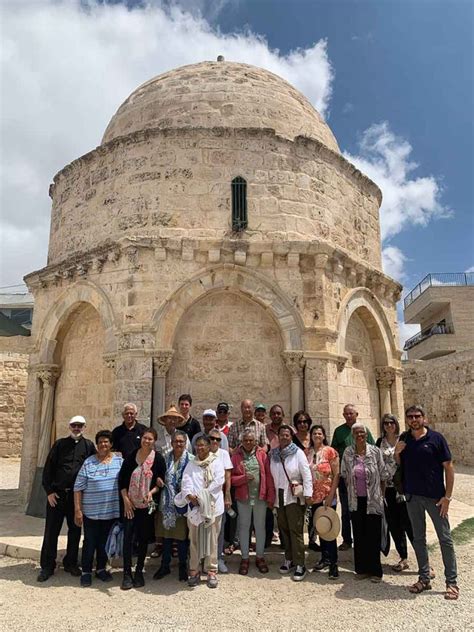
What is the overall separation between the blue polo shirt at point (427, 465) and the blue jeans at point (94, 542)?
3185 millimetres

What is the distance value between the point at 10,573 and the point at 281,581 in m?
3.08

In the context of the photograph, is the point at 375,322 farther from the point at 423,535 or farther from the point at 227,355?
the point at 423,535

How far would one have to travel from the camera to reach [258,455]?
5.36 m

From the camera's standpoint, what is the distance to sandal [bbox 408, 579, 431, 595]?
181 inches

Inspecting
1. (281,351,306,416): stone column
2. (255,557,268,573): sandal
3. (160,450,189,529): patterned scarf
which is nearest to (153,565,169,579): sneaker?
(160,450,189,529): patterned scarf

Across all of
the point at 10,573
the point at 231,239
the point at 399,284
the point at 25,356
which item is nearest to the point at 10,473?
→ the point at 25,356

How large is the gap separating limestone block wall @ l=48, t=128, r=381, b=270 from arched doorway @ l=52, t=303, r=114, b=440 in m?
1.38

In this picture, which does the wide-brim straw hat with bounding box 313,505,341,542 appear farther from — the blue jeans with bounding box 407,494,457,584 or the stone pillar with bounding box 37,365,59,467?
the stone pillar with bounding box 37,365,59,467

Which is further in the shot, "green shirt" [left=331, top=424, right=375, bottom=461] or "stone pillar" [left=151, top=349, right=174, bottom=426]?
"stone pillar" [left=151, top=349, right=174, bottom=426]

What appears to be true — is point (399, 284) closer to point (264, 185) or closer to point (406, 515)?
point (264, 185)

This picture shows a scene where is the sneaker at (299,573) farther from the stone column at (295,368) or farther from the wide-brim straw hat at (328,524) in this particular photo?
the stone column at (295,368)

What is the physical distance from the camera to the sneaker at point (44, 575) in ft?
16.6

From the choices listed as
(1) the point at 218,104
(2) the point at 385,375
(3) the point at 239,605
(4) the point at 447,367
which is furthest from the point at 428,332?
(3) the point at 239,605

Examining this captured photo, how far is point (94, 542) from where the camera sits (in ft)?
16.3
